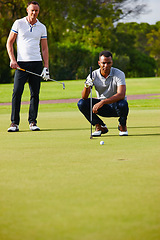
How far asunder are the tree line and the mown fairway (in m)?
31.8

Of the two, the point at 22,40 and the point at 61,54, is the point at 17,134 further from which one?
the point at 61,54

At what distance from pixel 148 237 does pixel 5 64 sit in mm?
38158

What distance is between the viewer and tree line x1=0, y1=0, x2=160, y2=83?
39281 millimetres

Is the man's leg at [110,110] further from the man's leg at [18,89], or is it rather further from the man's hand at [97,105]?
the man's leg at [18,89]

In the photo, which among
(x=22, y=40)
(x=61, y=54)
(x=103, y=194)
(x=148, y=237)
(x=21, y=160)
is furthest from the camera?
(x=61, y=54)

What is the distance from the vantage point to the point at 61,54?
4391cm

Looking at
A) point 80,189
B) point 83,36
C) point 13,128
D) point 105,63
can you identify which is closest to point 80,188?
point 80,189

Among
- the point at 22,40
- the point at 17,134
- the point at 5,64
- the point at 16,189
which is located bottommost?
the point at 5,64

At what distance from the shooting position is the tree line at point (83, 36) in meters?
39.3

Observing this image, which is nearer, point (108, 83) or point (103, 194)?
point (103, 194)

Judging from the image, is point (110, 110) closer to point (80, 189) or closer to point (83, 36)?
point (80, 189)

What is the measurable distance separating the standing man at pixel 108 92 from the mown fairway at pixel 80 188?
1.76 ft

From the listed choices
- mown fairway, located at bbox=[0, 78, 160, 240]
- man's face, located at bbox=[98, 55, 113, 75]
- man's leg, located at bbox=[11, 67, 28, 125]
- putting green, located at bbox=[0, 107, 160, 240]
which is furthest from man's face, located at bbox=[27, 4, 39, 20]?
putting green, located at bbox=[0, 107, 160, 240]

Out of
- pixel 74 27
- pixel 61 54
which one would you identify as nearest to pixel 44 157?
pixel 61 54
